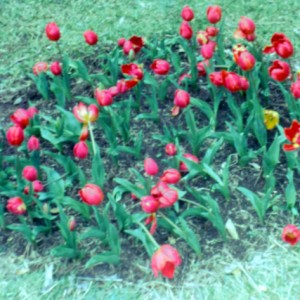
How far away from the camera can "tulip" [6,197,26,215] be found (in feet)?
9.78

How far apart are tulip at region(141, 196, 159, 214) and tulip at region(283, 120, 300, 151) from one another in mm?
557

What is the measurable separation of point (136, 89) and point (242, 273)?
110 cm

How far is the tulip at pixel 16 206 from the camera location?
2982 millimetres

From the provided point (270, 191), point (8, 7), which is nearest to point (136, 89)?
point (270, 191)

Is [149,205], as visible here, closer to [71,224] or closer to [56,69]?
[71,224]

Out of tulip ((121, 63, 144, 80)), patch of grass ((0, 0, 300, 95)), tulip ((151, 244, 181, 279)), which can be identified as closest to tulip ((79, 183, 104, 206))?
tulip ((151, 244, 181, 279))

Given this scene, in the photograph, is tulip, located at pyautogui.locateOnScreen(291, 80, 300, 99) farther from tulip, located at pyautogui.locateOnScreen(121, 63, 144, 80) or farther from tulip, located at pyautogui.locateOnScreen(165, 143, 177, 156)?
tulip, located at pyautogui.locateOnScreen(121, 63, 144, 80)

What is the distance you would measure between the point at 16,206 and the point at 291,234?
1.05m

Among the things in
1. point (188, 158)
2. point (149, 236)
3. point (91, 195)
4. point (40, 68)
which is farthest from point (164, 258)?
point (40, 68)

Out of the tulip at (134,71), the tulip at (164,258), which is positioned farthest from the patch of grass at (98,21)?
the tulip at (164,258)

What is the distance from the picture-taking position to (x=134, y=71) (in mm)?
3389

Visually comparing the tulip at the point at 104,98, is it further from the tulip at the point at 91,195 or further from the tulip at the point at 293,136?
the tulip at the point at 293,136

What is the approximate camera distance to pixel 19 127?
309cm

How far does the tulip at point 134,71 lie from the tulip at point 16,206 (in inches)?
30.9
